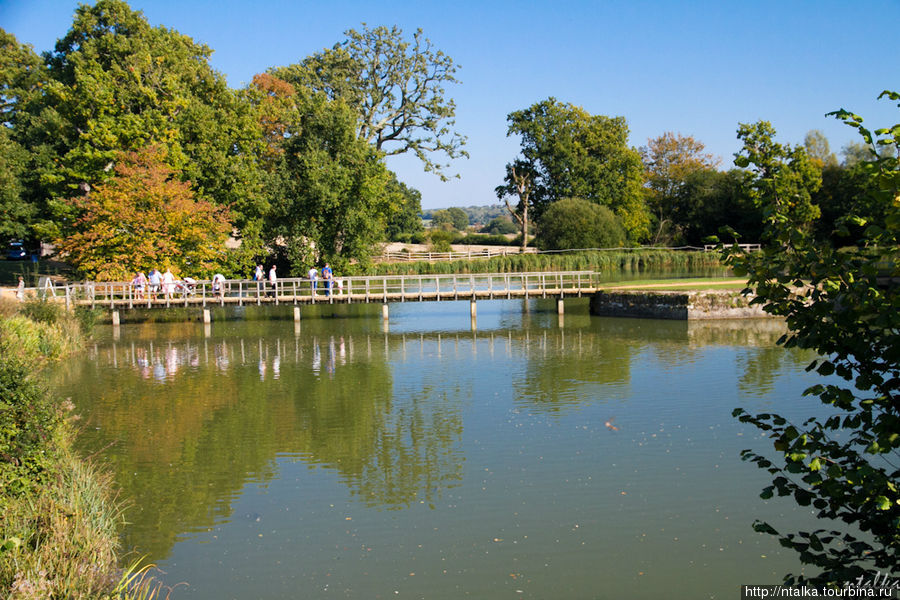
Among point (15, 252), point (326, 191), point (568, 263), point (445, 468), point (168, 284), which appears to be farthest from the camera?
point (15, 252)

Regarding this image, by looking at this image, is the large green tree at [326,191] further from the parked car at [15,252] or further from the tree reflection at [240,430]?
the parked car at [15,252]

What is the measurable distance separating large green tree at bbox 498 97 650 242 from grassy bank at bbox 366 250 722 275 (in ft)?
27.2

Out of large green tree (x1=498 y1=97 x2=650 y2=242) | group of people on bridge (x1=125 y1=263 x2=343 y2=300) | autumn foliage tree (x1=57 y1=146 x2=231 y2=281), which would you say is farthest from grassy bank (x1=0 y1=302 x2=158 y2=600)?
large green tree (x1=498 y1=97 x2=650 y2=242)

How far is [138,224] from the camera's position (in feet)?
110

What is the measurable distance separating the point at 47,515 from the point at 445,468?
5.79 metres

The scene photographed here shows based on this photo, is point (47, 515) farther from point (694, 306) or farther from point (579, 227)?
point (579, 227)

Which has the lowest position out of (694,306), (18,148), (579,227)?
(694,306)

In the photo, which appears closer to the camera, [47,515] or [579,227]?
[47,515]

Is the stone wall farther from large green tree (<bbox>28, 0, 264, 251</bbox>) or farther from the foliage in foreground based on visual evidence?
the foliage in foreground

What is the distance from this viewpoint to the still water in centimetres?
877

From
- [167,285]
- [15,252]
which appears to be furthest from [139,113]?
[15,252]

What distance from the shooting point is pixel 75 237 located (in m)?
33.6

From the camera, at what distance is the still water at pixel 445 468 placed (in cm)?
877

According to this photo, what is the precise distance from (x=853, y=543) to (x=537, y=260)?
51366mm
